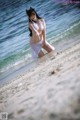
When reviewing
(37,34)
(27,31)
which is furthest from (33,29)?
(27,31)

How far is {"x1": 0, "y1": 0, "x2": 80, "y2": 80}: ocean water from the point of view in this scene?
1174cm

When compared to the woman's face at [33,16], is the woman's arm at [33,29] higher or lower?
lower

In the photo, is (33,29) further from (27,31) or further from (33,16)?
(27,31)

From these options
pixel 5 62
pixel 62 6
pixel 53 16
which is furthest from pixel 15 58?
pixel 62 6

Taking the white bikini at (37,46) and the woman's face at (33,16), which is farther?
the white bikini at (37,46)

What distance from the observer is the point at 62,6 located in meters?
20.8

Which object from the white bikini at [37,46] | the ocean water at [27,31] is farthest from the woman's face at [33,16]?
the ocean water at [27,31]

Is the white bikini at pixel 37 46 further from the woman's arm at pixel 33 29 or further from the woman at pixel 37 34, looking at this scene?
the woman's arm at pixel 33 29

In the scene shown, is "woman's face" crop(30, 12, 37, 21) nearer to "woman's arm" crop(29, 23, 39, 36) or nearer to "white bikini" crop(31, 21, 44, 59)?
"woman's arm" crop(29, 23, 39, 36)

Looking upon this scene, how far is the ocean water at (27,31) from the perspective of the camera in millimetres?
11744

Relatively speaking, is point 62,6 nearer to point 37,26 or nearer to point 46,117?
point 37,26

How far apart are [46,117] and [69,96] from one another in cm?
47

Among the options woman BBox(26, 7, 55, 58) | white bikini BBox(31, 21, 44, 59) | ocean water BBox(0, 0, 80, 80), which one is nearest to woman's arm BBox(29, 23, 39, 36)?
woman BBox(26, 7, 55, 58)

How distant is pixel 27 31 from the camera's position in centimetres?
1662
